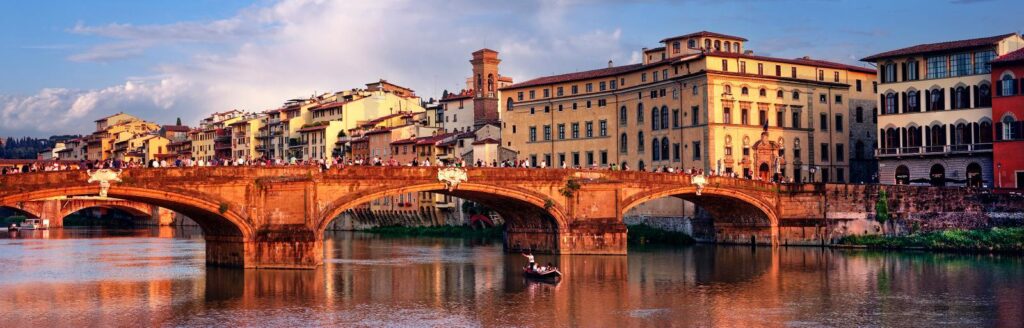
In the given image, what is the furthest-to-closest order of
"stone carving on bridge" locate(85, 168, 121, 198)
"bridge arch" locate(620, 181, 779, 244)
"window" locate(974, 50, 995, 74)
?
1. "window" locate(974, 50, 995, 74)
2. "bridge arch" locate(620, 181, 779, 244)
3. "stone carving on bridge" locate(85, 168, 121, 198)

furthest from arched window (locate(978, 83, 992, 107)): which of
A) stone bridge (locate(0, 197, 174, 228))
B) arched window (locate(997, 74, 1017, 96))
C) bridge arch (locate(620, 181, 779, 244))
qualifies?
stone bridge (locate(0, 197, 174, 228))

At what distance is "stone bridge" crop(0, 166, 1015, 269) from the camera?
53.4 m

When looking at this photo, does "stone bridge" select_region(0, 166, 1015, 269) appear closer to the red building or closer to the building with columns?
the red building

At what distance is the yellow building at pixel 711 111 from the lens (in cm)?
8225

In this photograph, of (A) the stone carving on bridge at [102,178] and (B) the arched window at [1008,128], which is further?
(B) the arched window at [1008,128]

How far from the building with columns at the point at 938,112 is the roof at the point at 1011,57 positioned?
121cm

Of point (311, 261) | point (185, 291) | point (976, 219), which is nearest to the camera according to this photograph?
point (185, 291)

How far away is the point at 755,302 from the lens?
45.7 metres

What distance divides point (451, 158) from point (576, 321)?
215 feet

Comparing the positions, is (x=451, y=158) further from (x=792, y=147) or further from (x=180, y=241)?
(x=792, y=147)

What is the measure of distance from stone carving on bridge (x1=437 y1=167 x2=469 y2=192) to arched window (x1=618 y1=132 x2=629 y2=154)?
3003cm

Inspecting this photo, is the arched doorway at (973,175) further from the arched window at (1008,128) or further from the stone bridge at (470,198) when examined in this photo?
the stone bridge at (470,198)

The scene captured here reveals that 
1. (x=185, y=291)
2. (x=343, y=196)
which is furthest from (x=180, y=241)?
(x=185, y=291)

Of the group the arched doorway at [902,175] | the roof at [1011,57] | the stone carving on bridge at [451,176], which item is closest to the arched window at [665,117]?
the arched doorway at [902,175]
